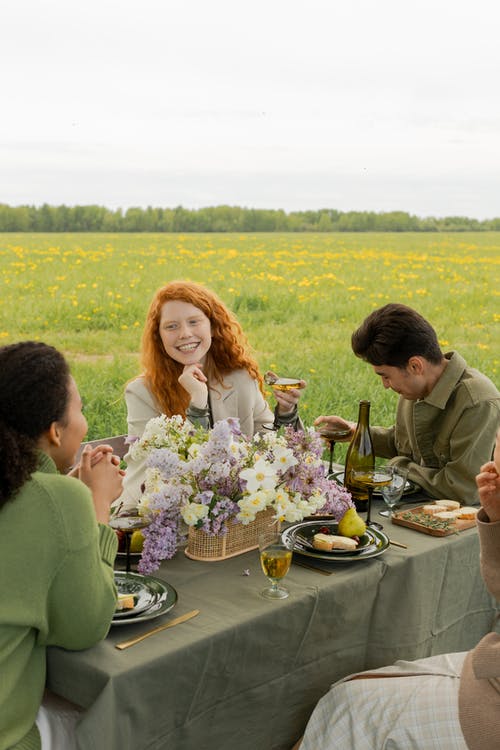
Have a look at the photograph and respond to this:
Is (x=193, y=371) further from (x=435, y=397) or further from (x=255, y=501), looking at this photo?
(x=255, y=501)

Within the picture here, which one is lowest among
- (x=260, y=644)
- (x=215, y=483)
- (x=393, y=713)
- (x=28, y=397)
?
(x=393, y=713)

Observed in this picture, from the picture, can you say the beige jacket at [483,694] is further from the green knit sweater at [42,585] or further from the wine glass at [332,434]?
the wine glass at [332,434]

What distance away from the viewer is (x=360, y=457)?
2.88m

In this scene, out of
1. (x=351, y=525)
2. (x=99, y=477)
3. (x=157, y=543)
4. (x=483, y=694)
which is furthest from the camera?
(x=351, y=525)

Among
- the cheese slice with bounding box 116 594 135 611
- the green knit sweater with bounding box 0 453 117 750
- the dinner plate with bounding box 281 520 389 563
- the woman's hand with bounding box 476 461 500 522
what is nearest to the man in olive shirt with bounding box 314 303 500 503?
the dinner plate with bounding box 281 520 389 563

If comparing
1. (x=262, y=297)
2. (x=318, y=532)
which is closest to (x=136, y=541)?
(x=318, y=532)

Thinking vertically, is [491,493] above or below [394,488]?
above

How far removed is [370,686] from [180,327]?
5.99 feet

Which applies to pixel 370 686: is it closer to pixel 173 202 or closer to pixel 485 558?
pixel 485 558

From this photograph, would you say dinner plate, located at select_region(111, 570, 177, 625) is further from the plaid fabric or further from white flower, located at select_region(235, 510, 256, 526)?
the plaid fabric

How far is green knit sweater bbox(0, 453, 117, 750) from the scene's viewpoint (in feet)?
5.59

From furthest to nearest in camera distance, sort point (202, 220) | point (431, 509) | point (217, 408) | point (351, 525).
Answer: point (202, 220), point (217, 408), point (431, 509), point (351, 525)

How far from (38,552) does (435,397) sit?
178 cm

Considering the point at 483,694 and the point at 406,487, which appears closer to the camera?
the point at 483,694
